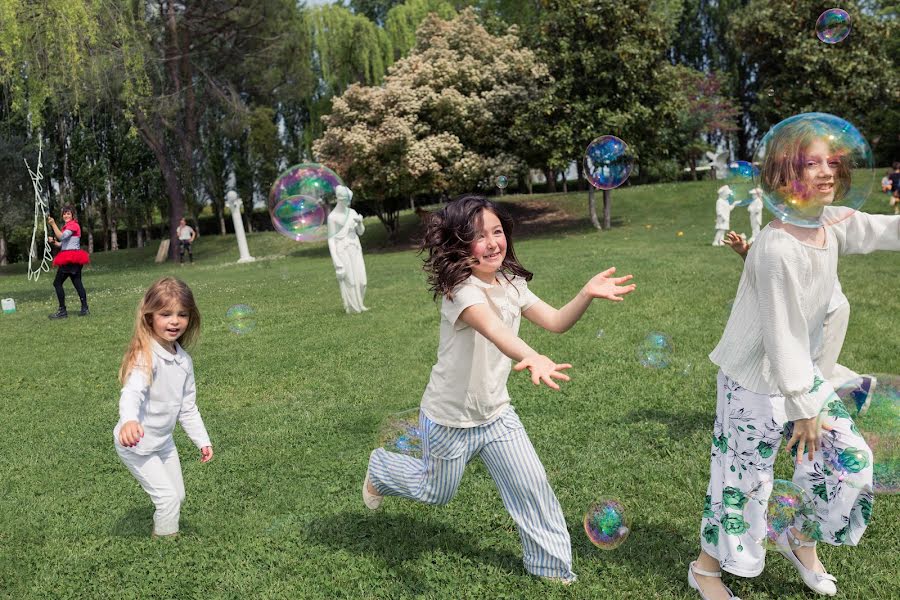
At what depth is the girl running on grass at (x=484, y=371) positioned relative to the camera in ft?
10.1

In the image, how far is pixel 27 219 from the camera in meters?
32.2

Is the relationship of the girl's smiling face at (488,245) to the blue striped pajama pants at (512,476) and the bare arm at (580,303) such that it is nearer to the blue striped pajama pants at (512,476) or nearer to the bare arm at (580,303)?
the bare arm at (580,303)

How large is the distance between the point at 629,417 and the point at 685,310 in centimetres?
481

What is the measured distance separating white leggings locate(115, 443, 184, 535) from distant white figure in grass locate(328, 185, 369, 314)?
8067mm

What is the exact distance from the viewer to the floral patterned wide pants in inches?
114

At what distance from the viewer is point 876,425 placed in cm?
325

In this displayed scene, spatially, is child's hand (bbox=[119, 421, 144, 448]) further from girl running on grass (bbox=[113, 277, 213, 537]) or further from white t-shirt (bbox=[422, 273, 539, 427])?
white t-shirt (bbox=[422, 273, 539, 427])

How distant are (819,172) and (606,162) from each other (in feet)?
15.5

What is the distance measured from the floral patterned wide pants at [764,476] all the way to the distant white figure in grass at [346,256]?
31.1 feet

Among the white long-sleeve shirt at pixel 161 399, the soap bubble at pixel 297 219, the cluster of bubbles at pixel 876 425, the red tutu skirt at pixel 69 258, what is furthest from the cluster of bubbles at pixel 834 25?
the red tutu skirt at pixel 69 258

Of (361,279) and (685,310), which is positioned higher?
(361,279)

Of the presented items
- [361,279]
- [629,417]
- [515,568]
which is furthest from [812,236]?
[361,279]

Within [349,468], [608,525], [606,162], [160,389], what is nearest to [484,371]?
[608,525]

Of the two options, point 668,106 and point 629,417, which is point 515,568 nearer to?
point 629,417
